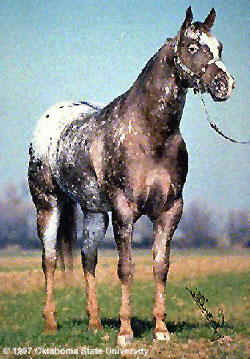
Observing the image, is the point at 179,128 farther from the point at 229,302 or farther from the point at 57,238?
the point at 229,302

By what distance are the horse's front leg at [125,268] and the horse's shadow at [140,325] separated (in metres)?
0.37

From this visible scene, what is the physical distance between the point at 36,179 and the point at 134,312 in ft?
6.14

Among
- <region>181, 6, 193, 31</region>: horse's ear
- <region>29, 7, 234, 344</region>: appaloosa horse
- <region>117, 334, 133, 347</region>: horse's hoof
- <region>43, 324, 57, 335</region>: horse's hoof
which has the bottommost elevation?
<region>43, 324, 57, 335</region>: horse's hoof

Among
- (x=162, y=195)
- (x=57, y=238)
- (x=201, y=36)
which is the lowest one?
(x=57, y=238)

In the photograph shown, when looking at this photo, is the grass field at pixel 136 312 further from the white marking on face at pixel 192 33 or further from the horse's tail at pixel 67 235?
the white marking on face at pixel 192 33

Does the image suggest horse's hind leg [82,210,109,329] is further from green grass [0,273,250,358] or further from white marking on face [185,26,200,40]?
white marking on face [185,26,200,40]

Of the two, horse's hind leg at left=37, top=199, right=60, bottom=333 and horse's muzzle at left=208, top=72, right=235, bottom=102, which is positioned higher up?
horse's muzzle at left=208, top=72, right=235, bottom=102

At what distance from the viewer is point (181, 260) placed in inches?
415

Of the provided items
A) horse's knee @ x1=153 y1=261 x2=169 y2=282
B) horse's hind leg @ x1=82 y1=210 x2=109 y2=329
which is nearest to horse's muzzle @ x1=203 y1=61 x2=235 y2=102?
horse's knee @ x1=153 y1=261 x2=169 y2=282

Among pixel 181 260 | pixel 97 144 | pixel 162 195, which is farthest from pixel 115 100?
pixel 181 260

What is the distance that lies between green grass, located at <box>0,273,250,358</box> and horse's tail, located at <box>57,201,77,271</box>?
0.70 m

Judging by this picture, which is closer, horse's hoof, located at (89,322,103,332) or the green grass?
the green grass

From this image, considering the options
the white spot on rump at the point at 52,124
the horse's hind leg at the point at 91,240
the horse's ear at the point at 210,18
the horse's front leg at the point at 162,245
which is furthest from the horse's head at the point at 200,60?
the horse's hind leg at the point at 91,240

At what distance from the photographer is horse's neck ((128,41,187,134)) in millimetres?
6223
